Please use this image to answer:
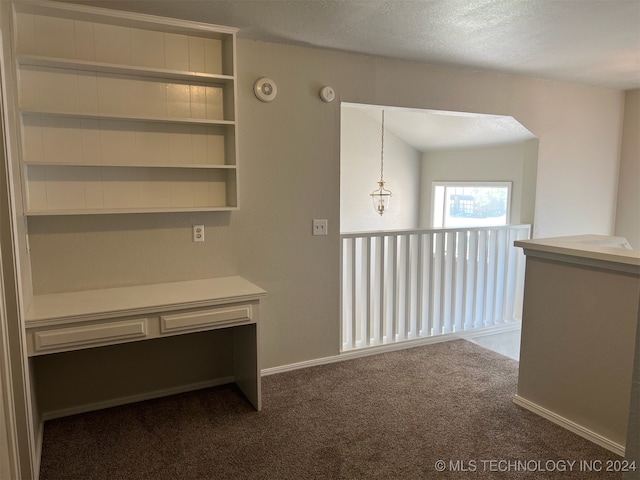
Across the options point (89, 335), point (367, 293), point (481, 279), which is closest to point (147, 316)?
point (89, 335)

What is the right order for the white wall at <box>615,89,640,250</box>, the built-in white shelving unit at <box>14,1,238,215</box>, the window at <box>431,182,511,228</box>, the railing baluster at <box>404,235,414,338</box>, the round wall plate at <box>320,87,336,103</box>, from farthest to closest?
the window at <box>431,182,511,228</box>
the white wall at <box>615,89,640,250</box>
the railing baluster at <box>404,235,414,338</box>
the round wall plate at <box>320,87,336,103</box>
the built-in white shelving unit at <box>14,1,238,215</box>

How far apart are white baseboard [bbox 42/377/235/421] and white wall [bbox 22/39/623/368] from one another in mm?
398

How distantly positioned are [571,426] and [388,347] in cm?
148

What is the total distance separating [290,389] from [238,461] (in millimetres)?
796

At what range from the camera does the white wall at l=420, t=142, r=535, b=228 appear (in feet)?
16.0

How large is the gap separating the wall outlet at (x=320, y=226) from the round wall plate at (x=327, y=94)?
33.3 inches

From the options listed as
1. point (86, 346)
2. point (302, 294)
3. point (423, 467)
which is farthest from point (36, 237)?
point (423, 467)

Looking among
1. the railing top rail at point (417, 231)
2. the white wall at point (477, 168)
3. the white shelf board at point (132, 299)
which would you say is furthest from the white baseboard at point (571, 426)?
the white wall at point (477, 168)

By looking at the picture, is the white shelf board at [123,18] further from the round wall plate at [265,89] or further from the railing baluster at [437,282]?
the railing baluster at [437,282]

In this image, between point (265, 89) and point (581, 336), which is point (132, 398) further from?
point (581, 336)

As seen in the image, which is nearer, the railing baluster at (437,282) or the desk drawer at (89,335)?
the desk drawer at (89,335)

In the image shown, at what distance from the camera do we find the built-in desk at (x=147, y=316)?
2.15 meters

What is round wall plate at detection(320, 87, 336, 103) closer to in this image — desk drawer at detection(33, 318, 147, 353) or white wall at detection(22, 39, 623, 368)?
white wall at detection(22, 39, 623, 368)

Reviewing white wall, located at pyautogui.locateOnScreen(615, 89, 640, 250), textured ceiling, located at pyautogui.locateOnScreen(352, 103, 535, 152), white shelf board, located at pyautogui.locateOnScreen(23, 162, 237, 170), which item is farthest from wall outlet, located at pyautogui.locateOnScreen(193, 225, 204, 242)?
white wall, located at pyautogui.locateOnScreen(615, 89, 640, 250)
